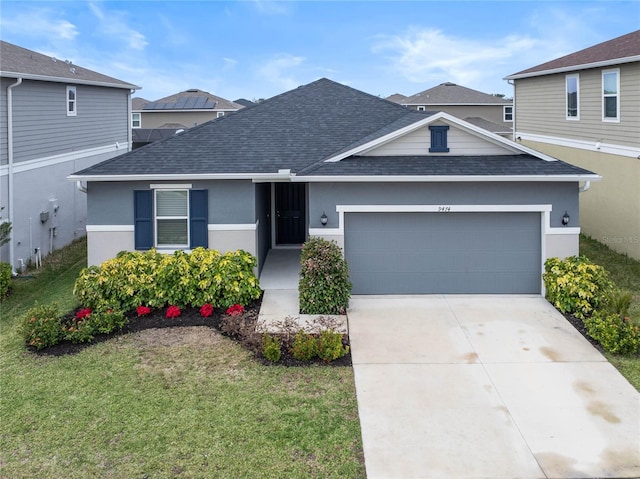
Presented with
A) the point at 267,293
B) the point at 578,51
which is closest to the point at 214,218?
the point at 267,293

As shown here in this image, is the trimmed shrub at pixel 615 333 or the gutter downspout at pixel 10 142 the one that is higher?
the gutter downspout at pixel 10 142

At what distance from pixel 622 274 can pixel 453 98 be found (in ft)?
96.6

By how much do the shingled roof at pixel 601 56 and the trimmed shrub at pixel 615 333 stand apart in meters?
7.48

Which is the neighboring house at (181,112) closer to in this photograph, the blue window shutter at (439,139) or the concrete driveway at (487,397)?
the blue window shutter at (439,139)

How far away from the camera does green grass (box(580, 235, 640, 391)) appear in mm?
Result: 8113

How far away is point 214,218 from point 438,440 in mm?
7378

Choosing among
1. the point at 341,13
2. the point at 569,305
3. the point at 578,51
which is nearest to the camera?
the point at 569,305

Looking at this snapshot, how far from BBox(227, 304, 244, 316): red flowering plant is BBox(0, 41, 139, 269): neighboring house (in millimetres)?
7036

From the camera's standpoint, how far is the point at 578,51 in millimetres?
20047

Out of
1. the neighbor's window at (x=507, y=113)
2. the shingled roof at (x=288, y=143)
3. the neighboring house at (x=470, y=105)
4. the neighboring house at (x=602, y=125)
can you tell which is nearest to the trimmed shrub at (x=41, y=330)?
the shingled roof at (x=288, y=143)

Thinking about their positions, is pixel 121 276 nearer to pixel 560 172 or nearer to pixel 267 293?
pixel 267 293

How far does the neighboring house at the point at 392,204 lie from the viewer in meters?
11.3

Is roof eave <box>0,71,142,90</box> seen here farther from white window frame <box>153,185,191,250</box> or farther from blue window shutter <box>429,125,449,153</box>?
blue window shutter <box>429,125,449,153</box>

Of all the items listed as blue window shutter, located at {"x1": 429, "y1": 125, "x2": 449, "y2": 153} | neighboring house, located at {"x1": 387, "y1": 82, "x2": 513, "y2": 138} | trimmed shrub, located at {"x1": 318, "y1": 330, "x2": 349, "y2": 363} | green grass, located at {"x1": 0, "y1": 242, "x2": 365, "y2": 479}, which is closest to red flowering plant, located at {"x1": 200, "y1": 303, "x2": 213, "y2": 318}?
green grass, located at {"x1": 0, "y1": 242, "x2": 365, "y2": 479}
